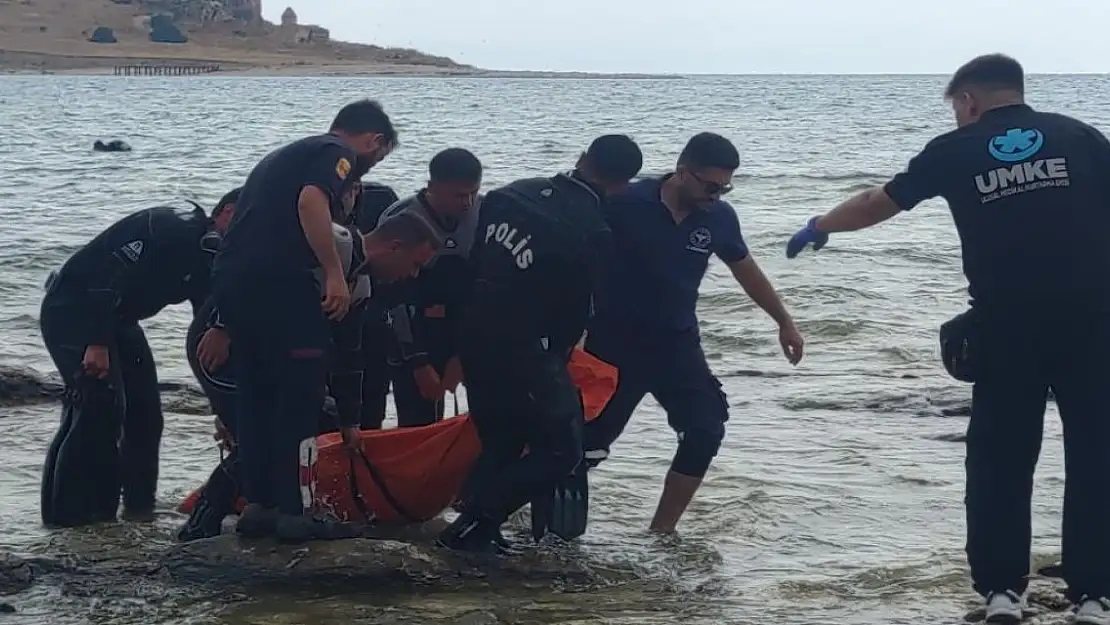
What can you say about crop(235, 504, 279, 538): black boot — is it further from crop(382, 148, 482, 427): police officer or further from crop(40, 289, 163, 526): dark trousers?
crop(40, 289, 163, 526): dark trousers

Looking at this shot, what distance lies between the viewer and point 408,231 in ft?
18.6

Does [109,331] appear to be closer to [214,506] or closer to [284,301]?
[214,506]

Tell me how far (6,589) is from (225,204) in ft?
5.54

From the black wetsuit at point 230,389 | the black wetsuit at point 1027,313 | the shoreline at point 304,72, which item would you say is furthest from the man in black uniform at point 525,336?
the shoreline at point 304,72

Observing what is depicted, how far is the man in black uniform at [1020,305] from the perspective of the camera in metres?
4.67

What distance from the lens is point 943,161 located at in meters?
4.77

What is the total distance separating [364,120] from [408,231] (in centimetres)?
54

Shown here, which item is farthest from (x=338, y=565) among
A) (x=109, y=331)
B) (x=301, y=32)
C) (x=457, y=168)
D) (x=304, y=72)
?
(x=301, y=32)

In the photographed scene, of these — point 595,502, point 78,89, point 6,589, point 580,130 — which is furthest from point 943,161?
point 78,89

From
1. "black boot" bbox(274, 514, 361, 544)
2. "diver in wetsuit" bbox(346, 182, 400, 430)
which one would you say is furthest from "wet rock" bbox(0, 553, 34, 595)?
"diver in wetsuit" bbox(346, 182, 400, 430)

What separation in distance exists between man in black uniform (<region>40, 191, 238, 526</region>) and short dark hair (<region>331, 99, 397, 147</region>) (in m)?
0.81

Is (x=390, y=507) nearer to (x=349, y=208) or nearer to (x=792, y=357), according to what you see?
(x=349, y=208)

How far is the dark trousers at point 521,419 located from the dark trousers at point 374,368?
448 mm

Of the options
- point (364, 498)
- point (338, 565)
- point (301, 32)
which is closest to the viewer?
point (338, 565)
